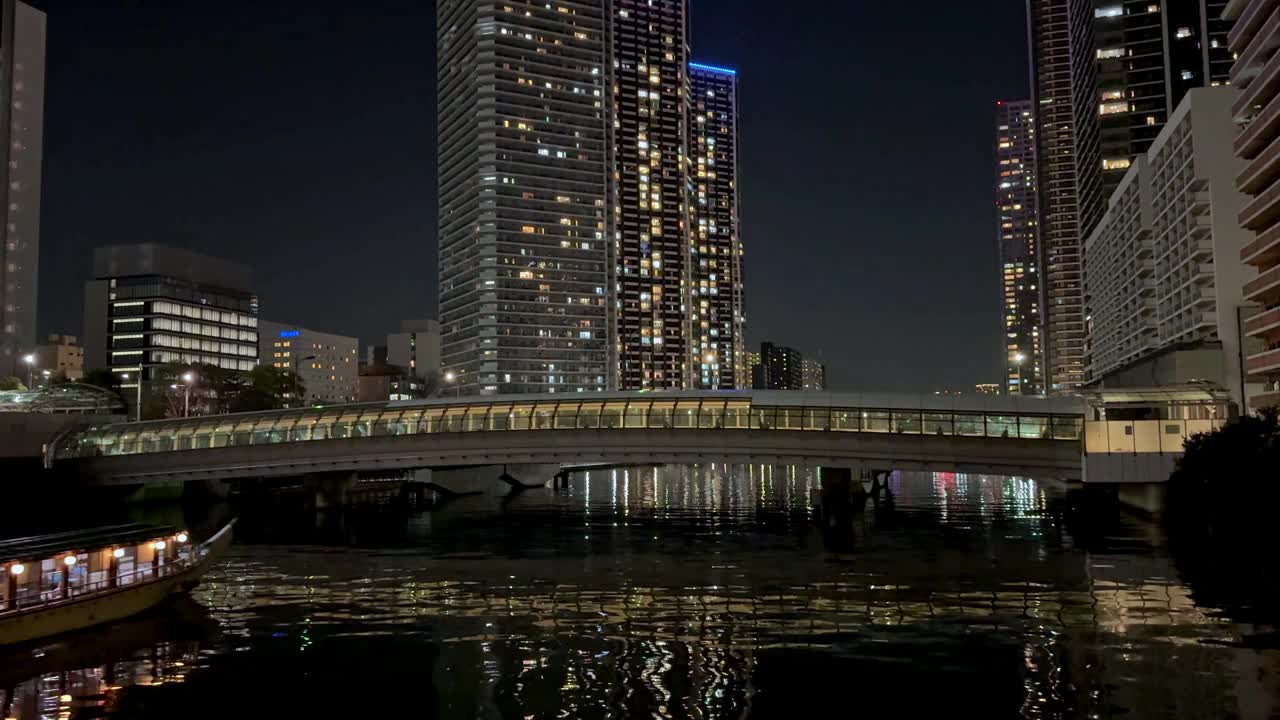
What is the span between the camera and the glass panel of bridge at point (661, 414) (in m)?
79.1

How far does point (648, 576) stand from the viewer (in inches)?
1988

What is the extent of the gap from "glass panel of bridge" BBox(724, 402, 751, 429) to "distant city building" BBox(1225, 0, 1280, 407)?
44.1m

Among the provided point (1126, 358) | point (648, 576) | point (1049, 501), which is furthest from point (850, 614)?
point (1126, 358)

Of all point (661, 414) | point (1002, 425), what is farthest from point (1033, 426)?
point (661, 414)

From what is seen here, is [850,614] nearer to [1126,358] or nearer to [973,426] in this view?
[973,426]

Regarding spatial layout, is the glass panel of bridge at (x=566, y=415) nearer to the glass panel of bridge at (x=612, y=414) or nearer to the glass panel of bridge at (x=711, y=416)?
the glass panel of bridge at (x=612, y=414)

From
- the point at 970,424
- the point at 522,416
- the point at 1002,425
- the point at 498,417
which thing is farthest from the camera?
the point at 498,417

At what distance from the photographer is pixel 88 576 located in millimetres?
40156

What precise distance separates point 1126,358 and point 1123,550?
10952cm

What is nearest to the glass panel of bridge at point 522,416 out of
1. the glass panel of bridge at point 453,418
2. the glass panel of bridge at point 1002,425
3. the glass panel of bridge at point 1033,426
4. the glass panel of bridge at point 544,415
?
the glass panel of bridge at point 544,415

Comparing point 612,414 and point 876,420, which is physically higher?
point 612,414

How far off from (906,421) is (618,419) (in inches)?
904

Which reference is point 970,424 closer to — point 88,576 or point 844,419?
point 844,419

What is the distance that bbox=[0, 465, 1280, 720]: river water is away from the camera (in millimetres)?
27188
